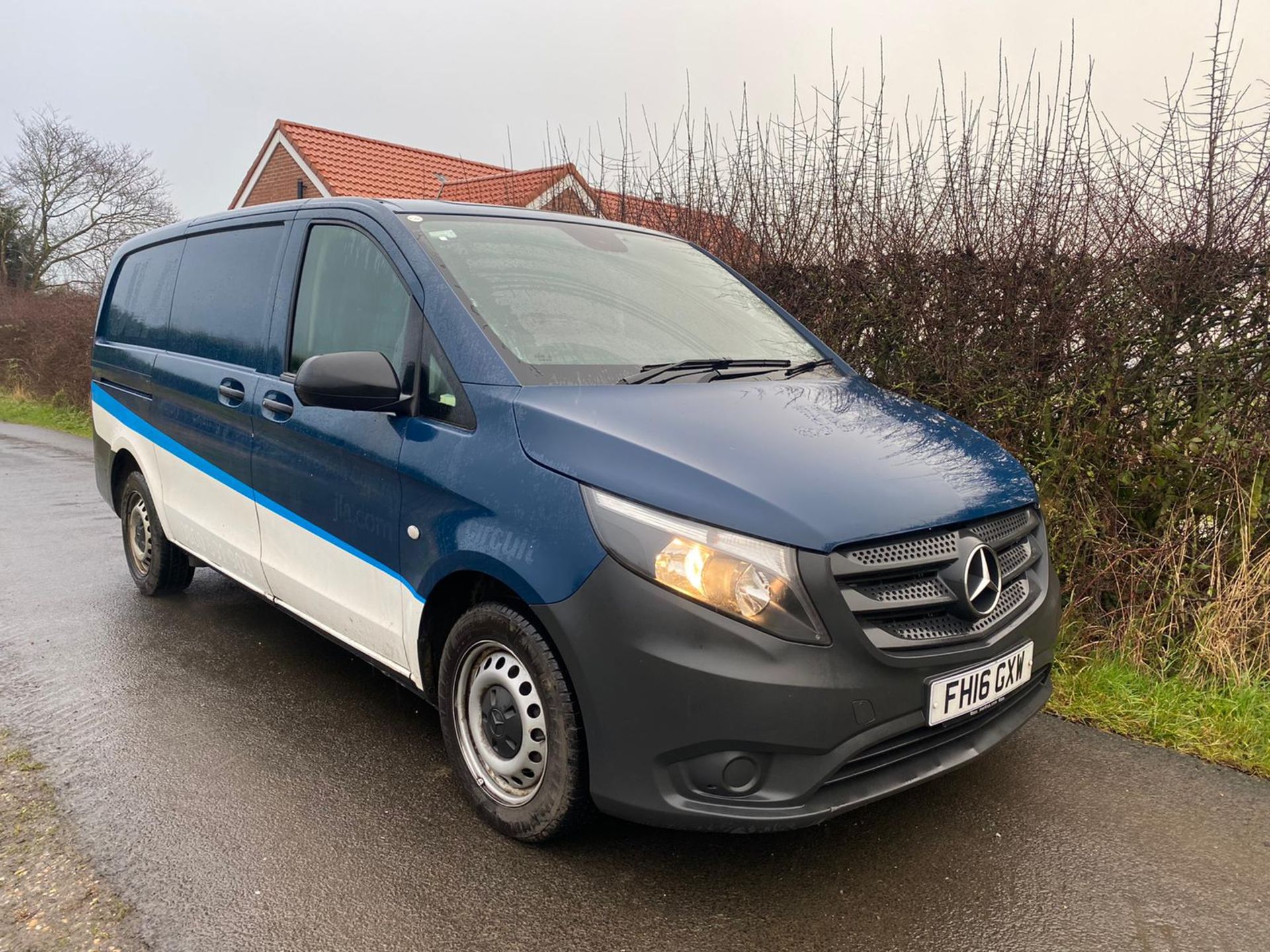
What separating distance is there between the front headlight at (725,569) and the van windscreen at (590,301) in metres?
0.71

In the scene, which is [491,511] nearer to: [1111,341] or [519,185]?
[1111,341]

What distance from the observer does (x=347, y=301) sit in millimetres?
3305

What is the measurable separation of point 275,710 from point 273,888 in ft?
3.95

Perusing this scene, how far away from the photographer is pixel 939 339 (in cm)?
495

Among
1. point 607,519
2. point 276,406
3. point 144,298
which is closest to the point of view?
point 607,519

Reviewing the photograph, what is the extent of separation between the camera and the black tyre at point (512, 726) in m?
2.41

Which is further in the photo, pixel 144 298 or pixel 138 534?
pixel 138 534

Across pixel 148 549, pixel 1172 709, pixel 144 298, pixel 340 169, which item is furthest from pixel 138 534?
pixel 340 169

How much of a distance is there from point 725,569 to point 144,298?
4052 millimetres

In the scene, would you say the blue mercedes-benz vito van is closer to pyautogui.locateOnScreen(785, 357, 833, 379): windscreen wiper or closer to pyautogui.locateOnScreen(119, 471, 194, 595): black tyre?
pyautogui.locateOnScreen(785, 357, 833, 379): windscreen wiper

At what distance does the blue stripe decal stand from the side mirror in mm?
525

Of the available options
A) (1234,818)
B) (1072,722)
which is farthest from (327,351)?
(1234,818)

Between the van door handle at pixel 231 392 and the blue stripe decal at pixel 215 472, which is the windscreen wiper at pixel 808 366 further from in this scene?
the van door handle at pixel 231 392

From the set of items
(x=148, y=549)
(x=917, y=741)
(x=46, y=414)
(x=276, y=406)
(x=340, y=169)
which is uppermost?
(x=340, y=169)
